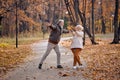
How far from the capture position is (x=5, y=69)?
14367 mm

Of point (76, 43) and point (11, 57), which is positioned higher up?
point (76, 43)

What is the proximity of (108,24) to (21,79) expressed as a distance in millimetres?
74030

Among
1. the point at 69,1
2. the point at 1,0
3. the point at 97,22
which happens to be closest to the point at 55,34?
the point at 1,0

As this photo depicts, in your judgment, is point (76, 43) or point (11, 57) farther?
point (11, 57)

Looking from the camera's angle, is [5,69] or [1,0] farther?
[1,0]

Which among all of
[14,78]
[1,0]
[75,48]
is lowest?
[14,78]

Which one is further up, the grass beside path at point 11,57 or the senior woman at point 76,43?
the senior woman at point 76,43

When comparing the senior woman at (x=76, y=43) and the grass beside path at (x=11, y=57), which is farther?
the grass beside path at (x=11, y=57)

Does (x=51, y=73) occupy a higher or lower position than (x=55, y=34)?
lower

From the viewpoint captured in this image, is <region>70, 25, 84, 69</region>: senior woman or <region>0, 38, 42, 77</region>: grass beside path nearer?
<region>70, 25, 84, 69</region>: senior woman

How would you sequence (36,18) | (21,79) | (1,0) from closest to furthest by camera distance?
(21,79)
(1,0)
(36,18)

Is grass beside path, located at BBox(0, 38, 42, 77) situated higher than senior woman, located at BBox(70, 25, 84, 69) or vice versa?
senior woman, located at BBox(70, 25, 84, 69)

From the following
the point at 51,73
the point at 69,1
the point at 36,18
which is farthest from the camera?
the point at 36,18

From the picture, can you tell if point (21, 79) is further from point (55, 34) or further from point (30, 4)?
point (30, 4)
